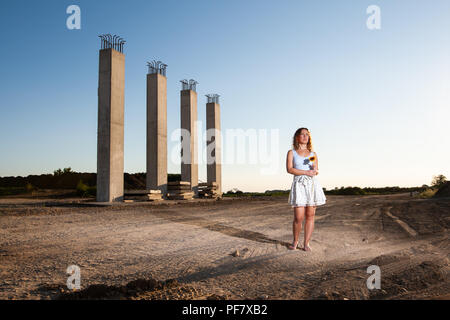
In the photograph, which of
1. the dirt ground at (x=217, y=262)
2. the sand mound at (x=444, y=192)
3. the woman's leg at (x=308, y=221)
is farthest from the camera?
the sand mound at (x=444, y=192)

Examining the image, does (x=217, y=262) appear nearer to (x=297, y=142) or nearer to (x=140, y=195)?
(x=297, y=142)

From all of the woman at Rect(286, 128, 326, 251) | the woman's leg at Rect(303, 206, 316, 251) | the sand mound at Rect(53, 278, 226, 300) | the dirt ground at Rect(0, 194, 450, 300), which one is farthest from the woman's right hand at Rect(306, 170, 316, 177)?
the sand mound at Rect(53, 278, 226, 300)

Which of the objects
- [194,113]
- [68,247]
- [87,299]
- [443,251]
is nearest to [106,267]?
[87,299]

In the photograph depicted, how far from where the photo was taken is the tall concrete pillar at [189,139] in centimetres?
2173

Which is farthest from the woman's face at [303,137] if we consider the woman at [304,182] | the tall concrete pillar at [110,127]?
the tall concrete pillar at [110,127]

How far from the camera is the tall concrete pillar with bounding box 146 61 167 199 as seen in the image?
18.6m

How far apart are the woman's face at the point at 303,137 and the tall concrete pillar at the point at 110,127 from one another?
1152 centimetres

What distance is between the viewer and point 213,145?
81.3 ft

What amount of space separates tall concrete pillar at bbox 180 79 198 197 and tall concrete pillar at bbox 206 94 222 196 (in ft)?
8.12

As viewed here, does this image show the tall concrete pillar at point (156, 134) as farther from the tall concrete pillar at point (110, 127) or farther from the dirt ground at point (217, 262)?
the dirt ground at point (217, 262)

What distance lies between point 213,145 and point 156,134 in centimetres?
697

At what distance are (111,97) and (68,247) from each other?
11.0 m

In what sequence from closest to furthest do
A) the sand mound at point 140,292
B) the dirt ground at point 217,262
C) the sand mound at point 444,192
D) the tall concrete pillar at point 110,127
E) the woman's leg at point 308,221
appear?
the sand mound at point 140,292, the dirt ground at point 217,262, the woman's leg at point 308,221, the tall concrete pillar at point 110,127, the sand mound at point 444,192
